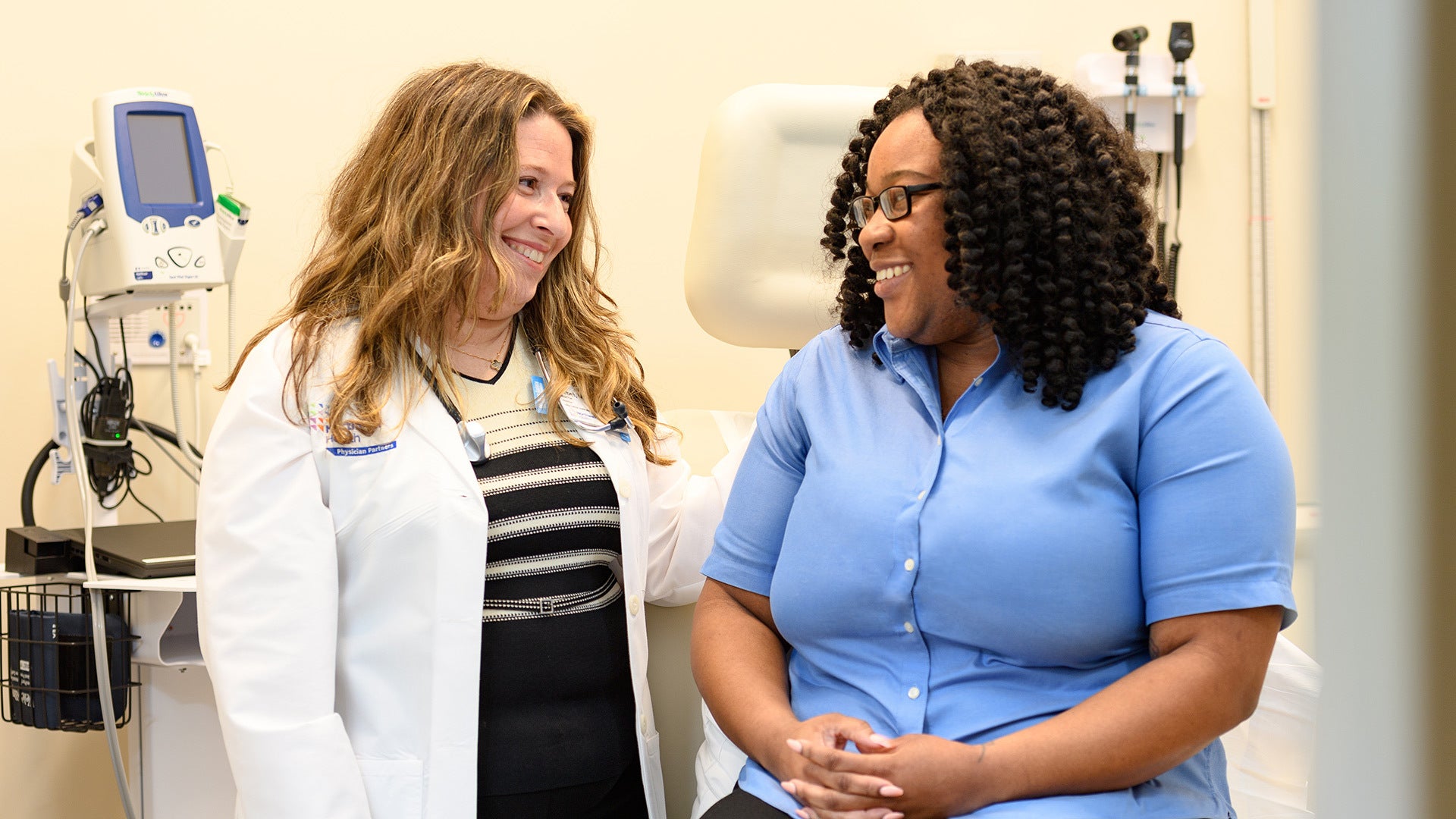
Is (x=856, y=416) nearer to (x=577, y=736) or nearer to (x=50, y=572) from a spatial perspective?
(x=577, y=736)

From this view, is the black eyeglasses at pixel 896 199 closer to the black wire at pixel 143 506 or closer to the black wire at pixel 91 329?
the black wire at pixel 91 329

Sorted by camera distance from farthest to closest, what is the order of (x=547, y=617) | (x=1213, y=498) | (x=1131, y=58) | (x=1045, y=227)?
(x=1131, y=58) < (x=547, y=617) < (x=1045, y=227) < (x=1213, y=498)

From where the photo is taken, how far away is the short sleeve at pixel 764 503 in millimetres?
1277

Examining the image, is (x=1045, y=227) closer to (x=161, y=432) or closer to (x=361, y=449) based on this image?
(x=361, y=449)

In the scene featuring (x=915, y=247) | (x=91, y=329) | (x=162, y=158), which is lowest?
(x=91, y=329)

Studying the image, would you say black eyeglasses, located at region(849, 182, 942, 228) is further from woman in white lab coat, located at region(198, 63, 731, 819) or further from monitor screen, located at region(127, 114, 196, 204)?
monitor screen, located at region(127, 114, 196, 204)

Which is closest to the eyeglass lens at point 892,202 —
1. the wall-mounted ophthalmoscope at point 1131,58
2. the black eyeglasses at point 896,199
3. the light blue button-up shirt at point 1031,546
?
the black eyeglasses at point 896,199

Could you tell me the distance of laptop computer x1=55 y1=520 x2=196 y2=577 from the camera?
1675 mm

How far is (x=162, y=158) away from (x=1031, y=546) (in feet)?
5.28

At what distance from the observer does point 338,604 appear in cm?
130

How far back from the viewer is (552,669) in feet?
4.48

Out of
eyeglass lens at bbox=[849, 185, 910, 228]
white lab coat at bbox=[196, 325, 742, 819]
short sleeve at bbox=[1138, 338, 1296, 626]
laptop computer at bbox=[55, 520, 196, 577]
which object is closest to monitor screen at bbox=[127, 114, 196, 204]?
laptop computer at bbox=[55, 520, 196, 577]

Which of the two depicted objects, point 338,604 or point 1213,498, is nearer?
point 1213,498

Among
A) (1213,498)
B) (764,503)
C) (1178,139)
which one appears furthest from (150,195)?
(1178,139)
